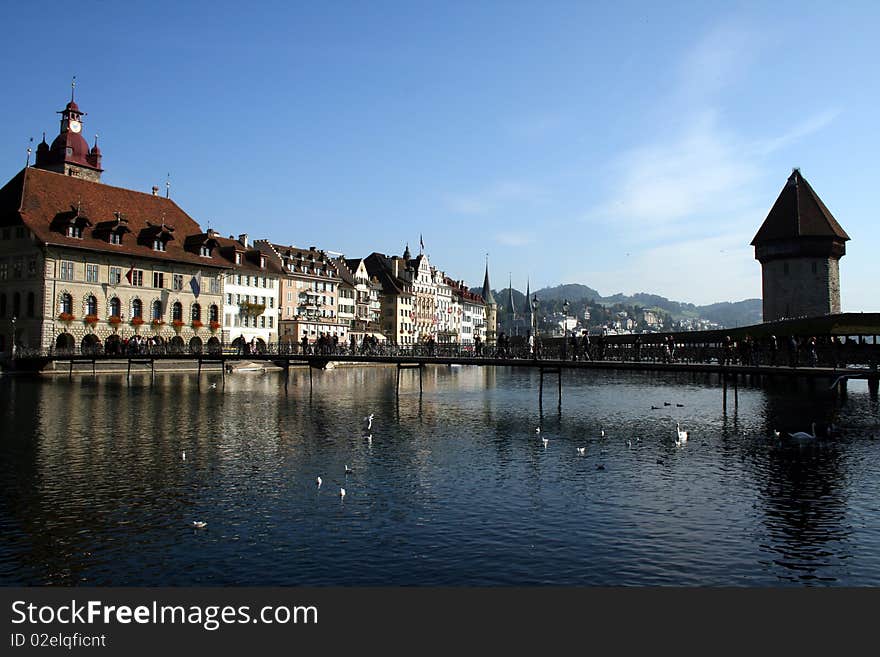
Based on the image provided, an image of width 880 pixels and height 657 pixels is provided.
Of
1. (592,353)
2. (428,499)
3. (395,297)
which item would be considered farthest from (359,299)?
(428,499)

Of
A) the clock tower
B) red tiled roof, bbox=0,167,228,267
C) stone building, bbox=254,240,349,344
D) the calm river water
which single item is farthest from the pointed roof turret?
the clock tower

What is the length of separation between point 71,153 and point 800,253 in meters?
103

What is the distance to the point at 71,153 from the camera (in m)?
110

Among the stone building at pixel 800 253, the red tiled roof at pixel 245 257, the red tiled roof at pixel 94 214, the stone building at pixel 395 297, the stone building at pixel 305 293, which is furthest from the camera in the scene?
the stone building at pixel 395 297

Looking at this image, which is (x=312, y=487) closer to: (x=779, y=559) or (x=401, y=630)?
(x=401, y=630)

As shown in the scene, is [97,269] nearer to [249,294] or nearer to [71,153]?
[249,294]

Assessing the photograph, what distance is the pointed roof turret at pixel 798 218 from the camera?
3810 inches

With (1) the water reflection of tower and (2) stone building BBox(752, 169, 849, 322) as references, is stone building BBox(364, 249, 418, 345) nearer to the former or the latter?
(2) stone building BBox(752, 169, 849, 322)

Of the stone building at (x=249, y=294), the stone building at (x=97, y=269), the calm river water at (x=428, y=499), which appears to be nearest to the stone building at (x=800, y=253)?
the calm river water at (x=428, y=499)

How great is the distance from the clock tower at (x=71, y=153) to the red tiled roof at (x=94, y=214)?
2077 cm

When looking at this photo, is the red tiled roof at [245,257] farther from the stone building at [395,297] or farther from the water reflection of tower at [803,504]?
the water reflection of tower at [803,504]

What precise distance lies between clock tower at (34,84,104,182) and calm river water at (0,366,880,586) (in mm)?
73675

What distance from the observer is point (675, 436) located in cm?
3809

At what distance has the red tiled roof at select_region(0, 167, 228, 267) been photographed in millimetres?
79125
